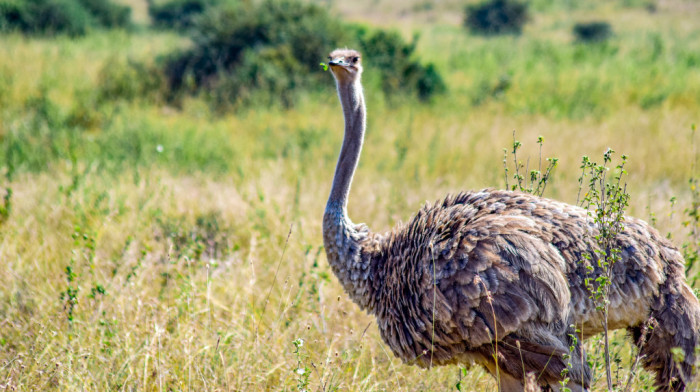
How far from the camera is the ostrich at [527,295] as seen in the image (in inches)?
105

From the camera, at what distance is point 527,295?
2.66 metres

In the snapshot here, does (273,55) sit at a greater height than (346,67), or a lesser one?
lesser

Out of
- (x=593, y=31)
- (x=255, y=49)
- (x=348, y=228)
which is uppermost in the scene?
(x=593, y=31)

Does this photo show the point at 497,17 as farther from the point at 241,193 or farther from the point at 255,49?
the point at 241,193

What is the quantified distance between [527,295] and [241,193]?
3721mm

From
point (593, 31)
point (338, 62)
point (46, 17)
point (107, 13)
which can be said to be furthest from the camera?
point (593, 31)

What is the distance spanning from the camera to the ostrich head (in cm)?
339

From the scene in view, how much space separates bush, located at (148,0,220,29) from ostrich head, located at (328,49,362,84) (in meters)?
21.9

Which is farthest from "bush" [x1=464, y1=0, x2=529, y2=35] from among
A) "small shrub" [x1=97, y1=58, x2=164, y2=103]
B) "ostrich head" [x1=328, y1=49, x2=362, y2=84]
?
"ostrich head" [x1=328, y1=49, x2=362, y2=84]

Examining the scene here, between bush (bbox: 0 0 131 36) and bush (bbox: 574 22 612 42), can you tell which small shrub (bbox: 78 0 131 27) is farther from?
bush (bbox: 574 22 612 42)

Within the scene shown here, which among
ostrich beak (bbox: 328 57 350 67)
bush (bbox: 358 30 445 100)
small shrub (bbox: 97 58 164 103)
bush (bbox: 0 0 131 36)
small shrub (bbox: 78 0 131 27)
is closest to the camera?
ostrich beak (bbox: 328 57 350 67)

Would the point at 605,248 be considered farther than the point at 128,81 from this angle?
No

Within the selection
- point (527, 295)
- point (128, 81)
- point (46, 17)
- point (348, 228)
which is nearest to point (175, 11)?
point (46, 17)

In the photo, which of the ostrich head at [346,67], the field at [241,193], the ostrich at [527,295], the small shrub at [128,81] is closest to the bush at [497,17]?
the field at [241,193]
